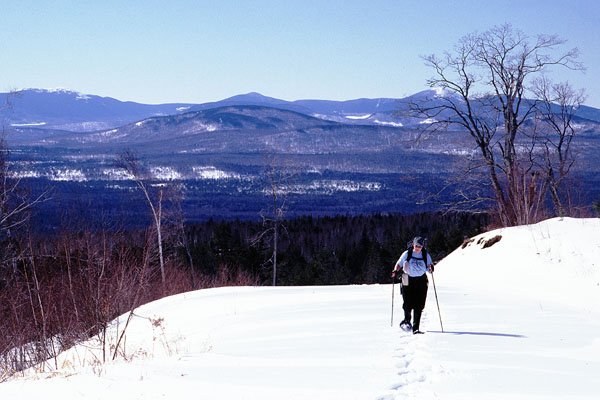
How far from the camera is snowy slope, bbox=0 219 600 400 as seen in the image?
6.83 m

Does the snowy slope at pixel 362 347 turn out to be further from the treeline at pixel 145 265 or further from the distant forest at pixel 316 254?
the distant forest at pixel 316 254

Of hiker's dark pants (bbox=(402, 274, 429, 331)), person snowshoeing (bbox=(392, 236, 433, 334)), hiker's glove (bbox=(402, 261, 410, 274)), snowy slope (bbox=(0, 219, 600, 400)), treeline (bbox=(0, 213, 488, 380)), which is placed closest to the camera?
snowy slope (bbox=(0, 219, 600, 400))

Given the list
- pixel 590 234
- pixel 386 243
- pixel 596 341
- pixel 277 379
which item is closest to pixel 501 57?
pixel 590 234

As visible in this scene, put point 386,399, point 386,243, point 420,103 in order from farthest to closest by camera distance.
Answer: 1. point 386,243
2. point 420,103
3. point 386,399

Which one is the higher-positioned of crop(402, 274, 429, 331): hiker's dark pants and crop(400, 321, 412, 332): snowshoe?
crop(402, 274, 429, 331): hiker's dark pants

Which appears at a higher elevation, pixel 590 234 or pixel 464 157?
pixel 464 157

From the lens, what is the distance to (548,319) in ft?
38.2

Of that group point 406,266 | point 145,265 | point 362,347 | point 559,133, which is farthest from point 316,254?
point 362,347

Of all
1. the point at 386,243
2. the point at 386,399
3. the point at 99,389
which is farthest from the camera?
the point at 386,243

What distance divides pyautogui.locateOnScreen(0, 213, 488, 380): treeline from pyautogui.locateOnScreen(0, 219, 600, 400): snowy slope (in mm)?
1188

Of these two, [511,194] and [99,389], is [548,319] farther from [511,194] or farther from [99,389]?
[511,194]

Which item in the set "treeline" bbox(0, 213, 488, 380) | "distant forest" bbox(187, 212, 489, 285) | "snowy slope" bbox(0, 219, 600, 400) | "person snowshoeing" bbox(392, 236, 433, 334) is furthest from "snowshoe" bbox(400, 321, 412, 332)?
"distant forest" bbox(187, 212, 489, 285)

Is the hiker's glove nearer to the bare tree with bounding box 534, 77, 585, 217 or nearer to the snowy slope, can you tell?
the snowy slope

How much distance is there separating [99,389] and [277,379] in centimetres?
184
